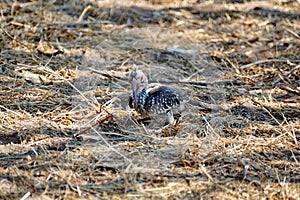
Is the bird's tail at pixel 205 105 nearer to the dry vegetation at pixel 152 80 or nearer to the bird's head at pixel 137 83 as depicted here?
the dry vegetation at pixel 152 80

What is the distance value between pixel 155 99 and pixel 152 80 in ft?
3.29

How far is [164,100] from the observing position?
14.6ft

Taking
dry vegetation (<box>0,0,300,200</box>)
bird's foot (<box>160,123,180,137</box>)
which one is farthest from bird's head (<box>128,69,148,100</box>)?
bird's foot (<box>160,123,180,137</box>)

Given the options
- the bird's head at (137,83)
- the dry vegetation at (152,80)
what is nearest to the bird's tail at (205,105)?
the dry vegetation at (152,80)

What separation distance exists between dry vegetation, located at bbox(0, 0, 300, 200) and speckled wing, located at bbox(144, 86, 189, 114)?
145 millimetres

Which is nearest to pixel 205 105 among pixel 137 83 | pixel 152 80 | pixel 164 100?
pixel 164 100

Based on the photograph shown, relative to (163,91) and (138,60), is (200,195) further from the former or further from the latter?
(138,60)

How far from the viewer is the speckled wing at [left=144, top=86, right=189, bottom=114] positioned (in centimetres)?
444

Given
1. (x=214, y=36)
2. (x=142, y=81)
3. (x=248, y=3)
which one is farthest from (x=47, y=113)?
(x=248, y=3)

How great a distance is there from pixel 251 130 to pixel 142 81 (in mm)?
877

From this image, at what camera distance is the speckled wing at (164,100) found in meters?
4.44

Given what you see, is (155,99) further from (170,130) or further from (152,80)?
(152,80)

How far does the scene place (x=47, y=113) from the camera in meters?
4.61

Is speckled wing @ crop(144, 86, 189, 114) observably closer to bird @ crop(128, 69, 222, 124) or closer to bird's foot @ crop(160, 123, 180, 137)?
bird @ crop(128, 69, 222, 124)
